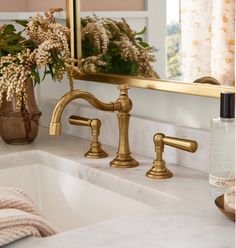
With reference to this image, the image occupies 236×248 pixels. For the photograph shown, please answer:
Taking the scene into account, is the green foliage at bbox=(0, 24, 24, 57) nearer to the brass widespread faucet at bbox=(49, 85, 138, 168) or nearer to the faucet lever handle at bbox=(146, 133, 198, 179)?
the brass widespread faucet at bbox=(49, 85, 138, 168)

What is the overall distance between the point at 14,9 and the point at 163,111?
72 centimetres

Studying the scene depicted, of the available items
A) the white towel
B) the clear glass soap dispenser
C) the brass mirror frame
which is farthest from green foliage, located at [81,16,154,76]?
the white towel

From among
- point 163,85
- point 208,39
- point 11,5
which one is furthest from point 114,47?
point 11,5

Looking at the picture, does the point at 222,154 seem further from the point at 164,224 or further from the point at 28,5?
the point at 28,5

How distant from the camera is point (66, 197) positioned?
1.35m

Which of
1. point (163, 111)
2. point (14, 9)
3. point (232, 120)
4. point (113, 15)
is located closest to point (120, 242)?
point (232, 120)

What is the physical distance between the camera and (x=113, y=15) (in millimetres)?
1446

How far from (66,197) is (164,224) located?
0.53 m

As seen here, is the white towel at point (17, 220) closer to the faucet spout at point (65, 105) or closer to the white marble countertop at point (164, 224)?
the white marble countertop at point (164, 224)

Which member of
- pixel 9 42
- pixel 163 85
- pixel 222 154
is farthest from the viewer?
pixel 9 42

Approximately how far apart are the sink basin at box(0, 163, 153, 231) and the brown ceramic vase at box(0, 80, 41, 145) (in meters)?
0.10

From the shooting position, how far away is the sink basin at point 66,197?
1208mm

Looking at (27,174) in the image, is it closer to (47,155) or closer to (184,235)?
(47,155)

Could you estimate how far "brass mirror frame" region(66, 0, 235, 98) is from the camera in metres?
1.16
